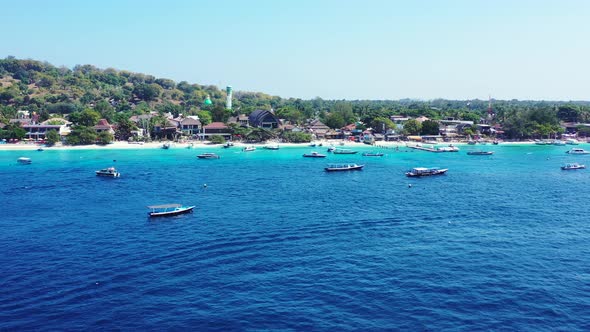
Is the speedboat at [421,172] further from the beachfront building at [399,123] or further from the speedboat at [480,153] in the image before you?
the beachfront building at [399,123]

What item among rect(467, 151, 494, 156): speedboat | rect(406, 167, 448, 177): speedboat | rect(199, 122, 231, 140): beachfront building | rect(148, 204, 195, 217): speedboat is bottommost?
rect(148, 204, 195, 217): speedboat

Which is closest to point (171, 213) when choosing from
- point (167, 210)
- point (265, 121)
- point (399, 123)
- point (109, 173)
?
point (167, 210)

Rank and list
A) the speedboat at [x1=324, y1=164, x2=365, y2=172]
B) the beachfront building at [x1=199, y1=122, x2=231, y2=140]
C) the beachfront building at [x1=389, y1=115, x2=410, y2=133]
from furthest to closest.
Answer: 1. the beachfront building at [x1=389, y1=115, x2=410, y2=133]
2. the beachfront building at [x1=199, y1=122, x2=231, y2=140]
3. the speedboat at [x1=324, y1=164, x2=365, y2=172]

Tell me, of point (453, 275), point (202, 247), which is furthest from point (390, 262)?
point (202, 247)

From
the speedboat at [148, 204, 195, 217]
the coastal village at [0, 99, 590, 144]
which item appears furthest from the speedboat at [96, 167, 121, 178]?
the coastal village at [0, 99, 590, 144]

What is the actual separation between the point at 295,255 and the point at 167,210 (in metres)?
21.6

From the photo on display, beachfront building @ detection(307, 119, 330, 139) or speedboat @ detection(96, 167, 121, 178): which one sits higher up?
beachfront building @ detection(307, 119, 330, 139)

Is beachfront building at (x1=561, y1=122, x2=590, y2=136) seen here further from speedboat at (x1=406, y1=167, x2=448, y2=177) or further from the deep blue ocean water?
speedboat at (x1=406, y1=167, x2=448, y2=177)

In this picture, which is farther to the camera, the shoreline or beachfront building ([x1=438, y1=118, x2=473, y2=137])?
beachfront building ([x1=438, y1=118, x2=473, y2=137])

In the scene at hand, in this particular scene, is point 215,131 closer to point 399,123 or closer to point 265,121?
point 265,121

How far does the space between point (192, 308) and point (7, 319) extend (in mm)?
11463

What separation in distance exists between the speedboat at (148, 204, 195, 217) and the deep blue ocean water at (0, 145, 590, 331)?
4.66 ft

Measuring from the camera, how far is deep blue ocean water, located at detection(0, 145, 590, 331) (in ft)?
101

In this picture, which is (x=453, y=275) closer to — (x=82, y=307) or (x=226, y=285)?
(x=226, y=285)
